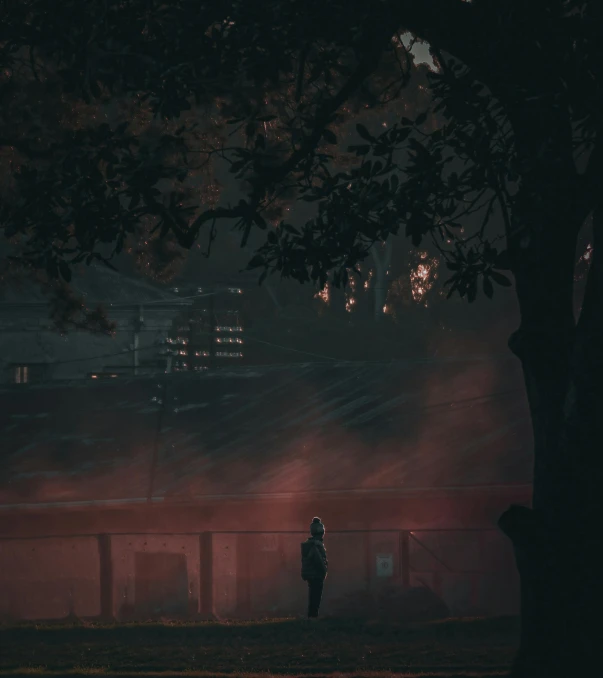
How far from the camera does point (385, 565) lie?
2494 cm

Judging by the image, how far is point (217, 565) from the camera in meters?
25.6

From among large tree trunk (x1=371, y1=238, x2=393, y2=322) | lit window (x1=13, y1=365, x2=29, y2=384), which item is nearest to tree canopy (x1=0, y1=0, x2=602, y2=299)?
lit window (x1=13, y1=365, x2=29, y2=384)

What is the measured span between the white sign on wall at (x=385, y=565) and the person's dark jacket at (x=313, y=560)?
23.6ft

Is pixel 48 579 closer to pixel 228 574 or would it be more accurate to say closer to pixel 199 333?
pixel 228 574

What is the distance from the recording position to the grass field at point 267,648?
43.3 ft

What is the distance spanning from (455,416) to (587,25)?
18.0 meters

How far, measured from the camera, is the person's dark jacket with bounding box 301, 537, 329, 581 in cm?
1773

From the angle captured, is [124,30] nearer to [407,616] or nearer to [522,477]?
[407,616]

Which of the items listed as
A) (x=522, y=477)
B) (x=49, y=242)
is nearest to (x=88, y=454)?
(x=522, y=477)

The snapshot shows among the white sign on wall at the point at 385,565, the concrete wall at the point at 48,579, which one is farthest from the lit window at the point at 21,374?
the white sign on wall at the point at 385,565

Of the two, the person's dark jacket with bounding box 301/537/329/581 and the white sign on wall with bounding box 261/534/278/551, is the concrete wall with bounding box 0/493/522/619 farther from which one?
the person's dark jacket with bounding box 301/537/329/581

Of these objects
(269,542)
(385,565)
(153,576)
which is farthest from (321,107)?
(153,576)

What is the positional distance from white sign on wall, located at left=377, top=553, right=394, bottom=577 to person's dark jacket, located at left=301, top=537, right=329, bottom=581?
719cm

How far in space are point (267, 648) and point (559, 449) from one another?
684 cm
